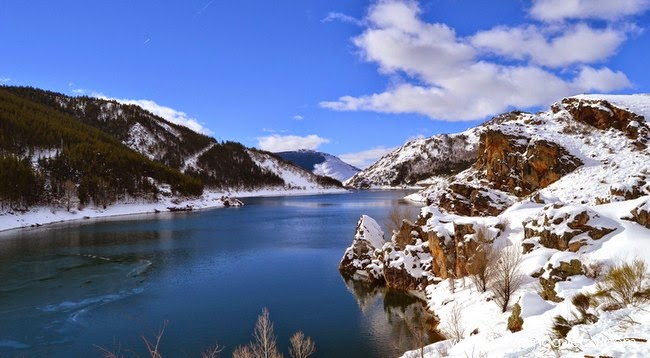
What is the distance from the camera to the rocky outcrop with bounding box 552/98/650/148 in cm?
5941

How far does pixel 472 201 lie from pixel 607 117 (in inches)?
1160

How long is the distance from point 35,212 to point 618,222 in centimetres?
11007

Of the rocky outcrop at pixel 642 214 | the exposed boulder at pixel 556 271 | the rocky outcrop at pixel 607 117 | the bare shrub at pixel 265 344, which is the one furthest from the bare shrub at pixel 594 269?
the rocky outcrop at pixel 607 117

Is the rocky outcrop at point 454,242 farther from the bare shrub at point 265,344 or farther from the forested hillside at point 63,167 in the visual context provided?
the forested hillside at point 63,167

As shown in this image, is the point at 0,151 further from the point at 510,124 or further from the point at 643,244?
the point at 643,244

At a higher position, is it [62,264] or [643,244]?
[643,244]

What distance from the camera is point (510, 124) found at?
7494 centimetres

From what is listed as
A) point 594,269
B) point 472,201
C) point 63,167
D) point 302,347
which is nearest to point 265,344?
point 302,347

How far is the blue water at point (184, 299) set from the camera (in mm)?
27391

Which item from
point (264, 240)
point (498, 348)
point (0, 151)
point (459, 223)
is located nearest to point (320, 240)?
point (264, 240)

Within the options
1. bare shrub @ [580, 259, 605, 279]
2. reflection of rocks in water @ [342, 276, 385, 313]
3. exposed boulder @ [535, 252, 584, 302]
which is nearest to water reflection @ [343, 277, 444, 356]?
reflection of rocks in water @ [342, 276, 385, 313]

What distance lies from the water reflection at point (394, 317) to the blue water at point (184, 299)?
86 mm

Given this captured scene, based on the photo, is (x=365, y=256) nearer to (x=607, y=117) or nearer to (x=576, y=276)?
(x=576, y=276)

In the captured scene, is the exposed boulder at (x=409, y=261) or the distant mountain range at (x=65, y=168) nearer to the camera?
the exposed boulder at (x=409, y=261)
